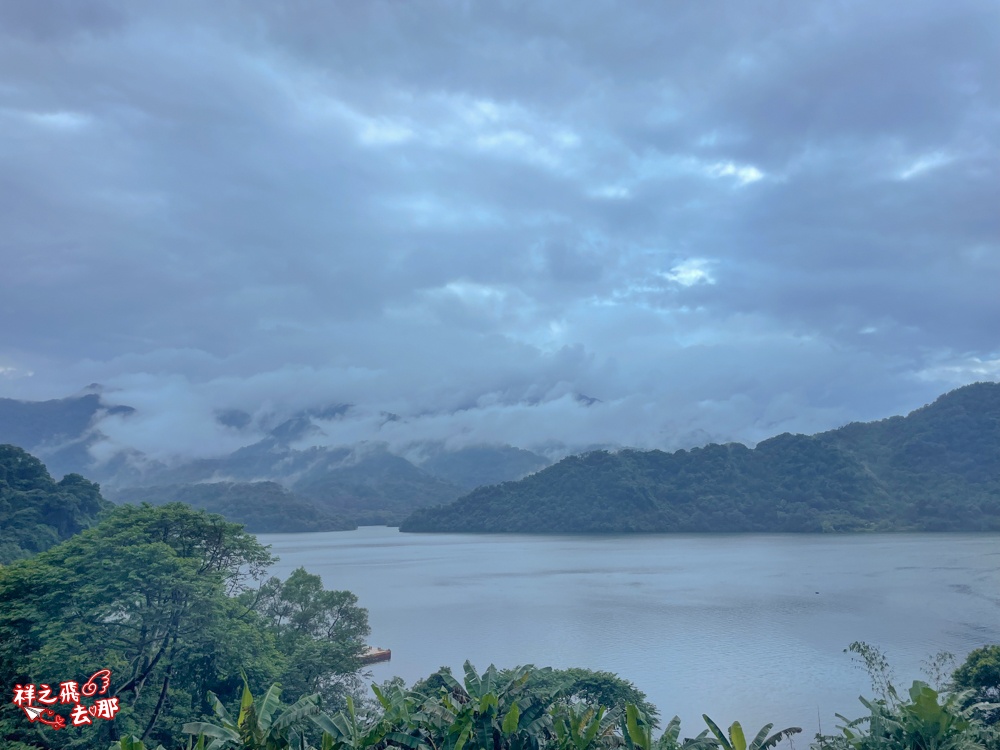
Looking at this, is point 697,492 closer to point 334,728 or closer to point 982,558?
point 982,558

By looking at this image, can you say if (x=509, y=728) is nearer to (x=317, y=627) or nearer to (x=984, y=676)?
(x=984, y=676)

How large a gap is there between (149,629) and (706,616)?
3962 centimetres

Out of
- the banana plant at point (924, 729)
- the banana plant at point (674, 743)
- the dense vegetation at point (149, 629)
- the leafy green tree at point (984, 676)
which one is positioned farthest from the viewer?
the leafy green tree at point (984, 676)

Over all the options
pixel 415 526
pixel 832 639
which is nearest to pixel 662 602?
pixel 832 639

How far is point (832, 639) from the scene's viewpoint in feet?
141

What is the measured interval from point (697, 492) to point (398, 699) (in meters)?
156

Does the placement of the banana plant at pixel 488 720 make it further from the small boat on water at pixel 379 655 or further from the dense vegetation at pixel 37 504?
the dense vegetation at pixel 37 504

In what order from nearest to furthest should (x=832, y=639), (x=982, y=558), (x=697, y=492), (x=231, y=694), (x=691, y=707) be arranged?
(x=231, y=694), (x=691, y=707), (x=832, y=639), (x=982, y=558), (x=697, y=492)

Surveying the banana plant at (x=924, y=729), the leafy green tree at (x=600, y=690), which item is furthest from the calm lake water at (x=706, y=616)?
the banana plant at (x=924, y=729)

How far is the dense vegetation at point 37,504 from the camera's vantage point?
62.5m

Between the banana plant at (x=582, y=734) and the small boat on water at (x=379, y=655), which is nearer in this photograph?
the banana plant at (x=582, y=734)

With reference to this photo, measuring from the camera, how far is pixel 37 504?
67688 millimetres
